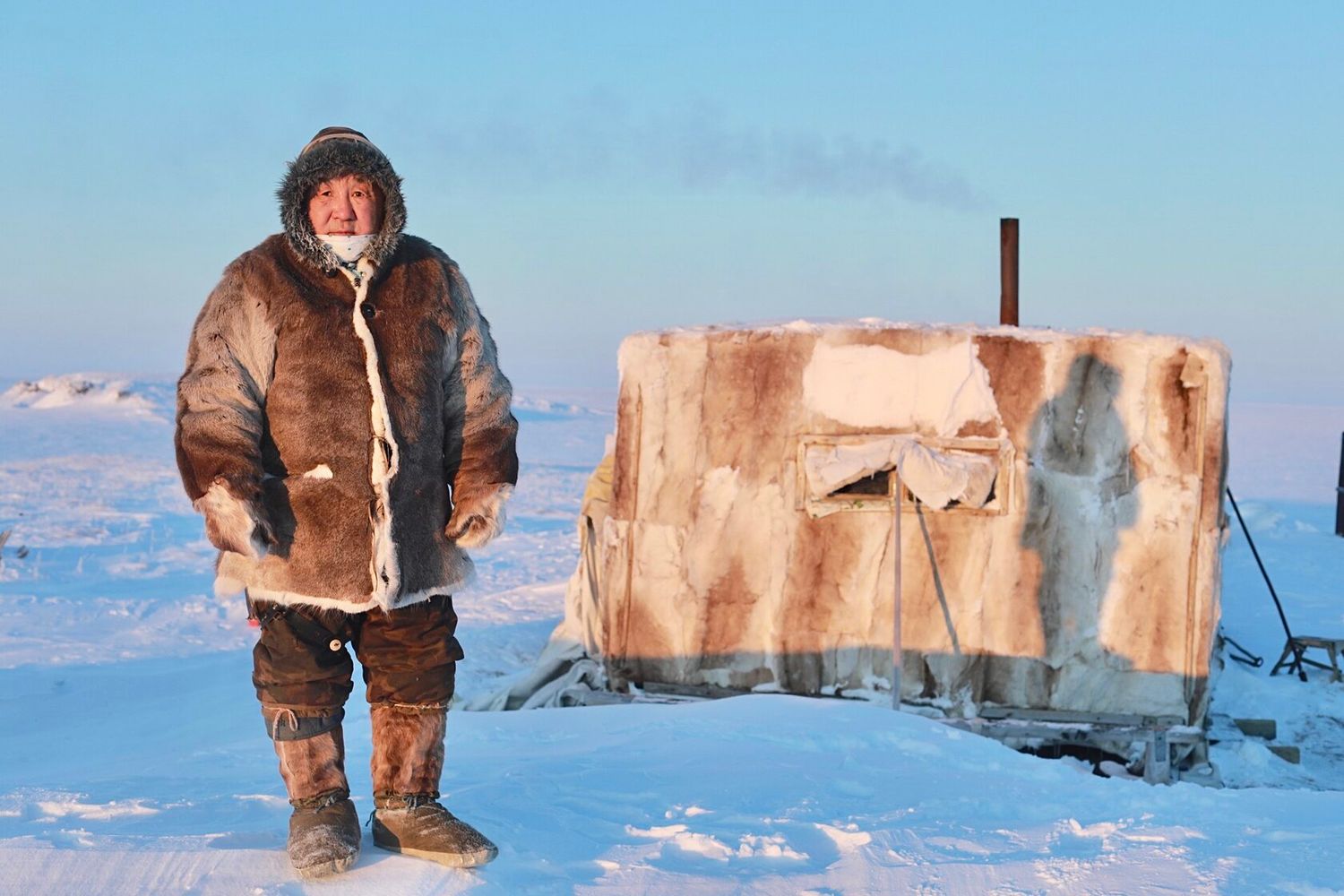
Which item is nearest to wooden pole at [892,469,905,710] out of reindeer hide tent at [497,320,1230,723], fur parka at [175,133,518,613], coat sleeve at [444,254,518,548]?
reindeer hide tent at [497,320,1230,723]

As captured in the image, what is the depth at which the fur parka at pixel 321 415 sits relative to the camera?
300 cm

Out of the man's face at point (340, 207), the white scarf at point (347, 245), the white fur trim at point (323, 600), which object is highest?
the man's face at point (340, 207)

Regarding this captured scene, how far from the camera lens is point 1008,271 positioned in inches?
371

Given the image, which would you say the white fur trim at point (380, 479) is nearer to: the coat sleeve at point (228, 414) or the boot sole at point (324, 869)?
the coat sleeve at point (228, 414)

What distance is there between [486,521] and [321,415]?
0.44 meters

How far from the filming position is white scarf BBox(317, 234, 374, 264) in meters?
3.12

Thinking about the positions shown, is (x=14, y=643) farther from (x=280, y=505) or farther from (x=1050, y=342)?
(x=280, y=505)

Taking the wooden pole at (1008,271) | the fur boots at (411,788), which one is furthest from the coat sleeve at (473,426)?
the wooden pole at (1008,271)

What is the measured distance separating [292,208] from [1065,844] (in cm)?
236

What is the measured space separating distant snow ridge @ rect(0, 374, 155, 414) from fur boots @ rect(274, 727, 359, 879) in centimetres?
3323

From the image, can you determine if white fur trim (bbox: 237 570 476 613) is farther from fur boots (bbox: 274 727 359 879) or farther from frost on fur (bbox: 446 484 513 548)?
fur boots (bbox: 274 727 359 879)

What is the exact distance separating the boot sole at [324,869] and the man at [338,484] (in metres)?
0.01

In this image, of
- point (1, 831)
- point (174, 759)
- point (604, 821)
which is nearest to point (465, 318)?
point (604, 821)

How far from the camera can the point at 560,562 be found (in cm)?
1600
